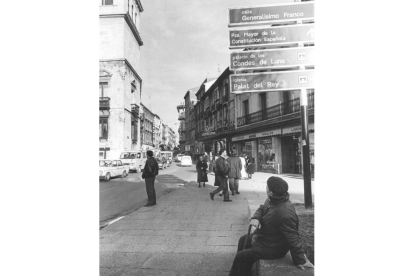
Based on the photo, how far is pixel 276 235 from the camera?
1680 mm

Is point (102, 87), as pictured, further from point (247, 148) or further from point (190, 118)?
point (247, 148)

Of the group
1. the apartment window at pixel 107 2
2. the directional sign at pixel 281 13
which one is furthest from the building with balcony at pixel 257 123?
the apartment window at pixel 107 2

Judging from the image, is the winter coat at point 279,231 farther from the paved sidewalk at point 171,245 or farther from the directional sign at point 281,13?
the directional sign at point 281,13

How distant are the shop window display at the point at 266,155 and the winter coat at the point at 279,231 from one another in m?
0.76

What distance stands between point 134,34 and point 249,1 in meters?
1.22

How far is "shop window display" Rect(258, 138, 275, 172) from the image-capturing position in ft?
7.89

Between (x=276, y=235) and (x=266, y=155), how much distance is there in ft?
3.22

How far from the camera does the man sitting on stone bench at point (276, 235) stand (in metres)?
1.62

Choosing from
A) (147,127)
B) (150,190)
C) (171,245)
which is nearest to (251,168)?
(171,245)

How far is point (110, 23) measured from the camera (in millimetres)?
2180
